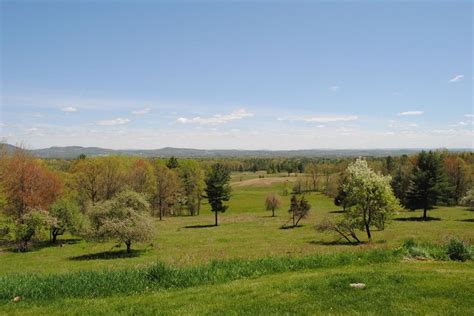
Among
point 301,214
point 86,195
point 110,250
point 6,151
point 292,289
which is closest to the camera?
point 292,289

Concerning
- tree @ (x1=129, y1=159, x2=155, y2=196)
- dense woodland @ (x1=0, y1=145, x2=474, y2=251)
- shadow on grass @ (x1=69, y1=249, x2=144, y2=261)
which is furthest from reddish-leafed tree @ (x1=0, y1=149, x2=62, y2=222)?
tree @ (x1=129, y1=159, x2=155, y2=196)

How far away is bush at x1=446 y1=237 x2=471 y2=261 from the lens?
1584 cm

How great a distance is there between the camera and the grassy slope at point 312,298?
32.3 ft

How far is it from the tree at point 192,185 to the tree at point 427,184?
1662 inches

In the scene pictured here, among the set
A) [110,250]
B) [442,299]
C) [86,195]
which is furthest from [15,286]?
[86,195]

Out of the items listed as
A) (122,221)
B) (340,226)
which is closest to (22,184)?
(122,221)

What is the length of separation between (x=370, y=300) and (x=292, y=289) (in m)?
2.45

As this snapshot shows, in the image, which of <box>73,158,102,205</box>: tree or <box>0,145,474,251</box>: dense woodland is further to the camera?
<box>73,158,102,205</box>: tree

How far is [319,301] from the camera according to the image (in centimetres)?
1042

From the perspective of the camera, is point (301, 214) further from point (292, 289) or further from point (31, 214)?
point (292, 289)

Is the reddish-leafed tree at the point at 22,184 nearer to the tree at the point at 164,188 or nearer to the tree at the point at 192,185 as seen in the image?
the tree at the point at 164,188

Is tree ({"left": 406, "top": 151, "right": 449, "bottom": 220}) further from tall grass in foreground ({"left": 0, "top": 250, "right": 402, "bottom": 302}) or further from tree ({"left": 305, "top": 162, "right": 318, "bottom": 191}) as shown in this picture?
tree ({"left": 305, "top": 162, "right": 318, "bottom": 191})

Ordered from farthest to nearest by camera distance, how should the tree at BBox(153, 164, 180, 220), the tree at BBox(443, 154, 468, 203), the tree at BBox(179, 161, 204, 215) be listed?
the tree at BBox(443, 154, 468, 203)
the tree at BBox(179, 161, 204, 215)
the tree at BBox(153, 164, 180, 220)

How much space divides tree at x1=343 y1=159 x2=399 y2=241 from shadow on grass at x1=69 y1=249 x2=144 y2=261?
20.9m
